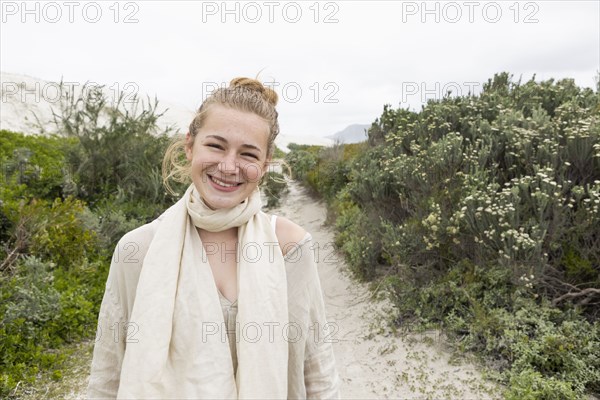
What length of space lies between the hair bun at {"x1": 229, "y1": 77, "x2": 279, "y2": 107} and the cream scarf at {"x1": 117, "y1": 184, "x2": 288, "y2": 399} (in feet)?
1.72

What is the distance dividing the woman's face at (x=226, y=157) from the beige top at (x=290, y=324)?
294 millimetres

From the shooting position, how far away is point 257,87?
1.97 metres

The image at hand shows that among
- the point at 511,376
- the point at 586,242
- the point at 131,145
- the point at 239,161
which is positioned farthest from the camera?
the point at 131,145

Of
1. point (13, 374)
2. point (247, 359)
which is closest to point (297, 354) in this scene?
point (247, 359)

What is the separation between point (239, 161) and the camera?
5.75 feet

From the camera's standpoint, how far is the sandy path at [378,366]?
13.9ft

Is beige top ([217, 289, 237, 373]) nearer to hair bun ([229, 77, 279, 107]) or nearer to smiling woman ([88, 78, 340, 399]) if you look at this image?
smiling woman ([88, 78, 340, 399])

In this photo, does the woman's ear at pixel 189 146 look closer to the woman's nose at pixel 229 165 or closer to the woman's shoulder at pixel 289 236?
the woman's nose at pixel 229 165

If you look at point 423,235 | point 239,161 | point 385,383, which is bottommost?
point 385,383

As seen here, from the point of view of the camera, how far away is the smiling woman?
1609 millimetres

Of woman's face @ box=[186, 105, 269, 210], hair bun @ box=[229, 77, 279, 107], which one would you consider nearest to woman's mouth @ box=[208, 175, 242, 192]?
woman's face @ box=[186, 105, 269, 210]

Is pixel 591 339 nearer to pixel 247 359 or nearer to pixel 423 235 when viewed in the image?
pixel 423 235

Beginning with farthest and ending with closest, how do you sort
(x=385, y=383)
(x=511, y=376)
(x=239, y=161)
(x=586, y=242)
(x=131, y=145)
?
(x=131, y=145)
(x=586, y=242)
(x=385, y=383)
(x=511, y=376)
(x=239, y=161)

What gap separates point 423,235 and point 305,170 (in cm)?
742
